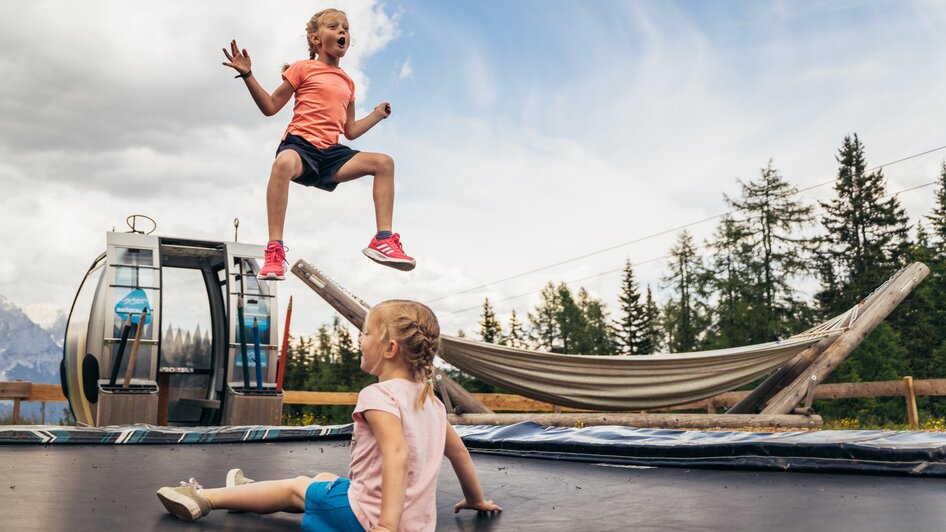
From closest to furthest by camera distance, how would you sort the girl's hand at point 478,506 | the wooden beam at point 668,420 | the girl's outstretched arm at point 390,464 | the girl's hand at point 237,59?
1. the girl's outstretched arm at point 390,464
2. the girl's hand at point 478,506
3. the girl's hand at point 237,59
4. the wooden beam at point 668,420

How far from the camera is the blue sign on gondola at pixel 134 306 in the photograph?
471 centimetres

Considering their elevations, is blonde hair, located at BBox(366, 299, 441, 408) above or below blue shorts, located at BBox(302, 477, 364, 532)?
above

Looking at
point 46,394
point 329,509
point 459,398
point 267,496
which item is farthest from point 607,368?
point 46,394

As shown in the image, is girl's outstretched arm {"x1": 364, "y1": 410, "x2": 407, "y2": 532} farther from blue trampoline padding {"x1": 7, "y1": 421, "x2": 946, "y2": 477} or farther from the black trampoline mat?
blue trampoline padding {"x1": 7, "y1": 421, "x2": 946, "y2": 477}

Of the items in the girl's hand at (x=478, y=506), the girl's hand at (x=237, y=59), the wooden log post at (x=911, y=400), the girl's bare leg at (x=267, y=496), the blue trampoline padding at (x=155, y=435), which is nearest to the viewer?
the girl's bare leg at (x=267, y=496)

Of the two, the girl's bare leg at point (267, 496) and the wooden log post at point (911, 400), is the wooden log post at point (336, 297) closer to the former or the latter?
the girl's bare leg at point (267, 496)

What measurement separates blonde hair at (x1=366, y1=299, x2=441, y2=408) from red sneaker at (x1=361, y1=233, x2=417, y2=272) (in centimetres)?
64

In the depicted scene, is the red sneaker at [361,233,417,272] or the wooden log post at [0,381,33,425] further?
the wooden log post at [0,381,33,425]

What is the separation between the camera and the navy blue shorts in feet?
6.61

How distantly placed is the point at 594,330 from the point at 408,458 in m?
24.8

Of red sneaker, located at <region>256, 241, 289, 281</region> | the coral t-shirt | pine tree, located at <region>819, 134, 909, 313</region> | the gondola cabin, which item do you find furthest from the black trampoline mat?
pine tree, located at <region>819, 134, 909, 313</region>

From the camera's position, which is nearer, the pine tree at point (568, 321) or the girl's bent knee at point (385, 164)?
the girl's bent knee at point (385, 164)

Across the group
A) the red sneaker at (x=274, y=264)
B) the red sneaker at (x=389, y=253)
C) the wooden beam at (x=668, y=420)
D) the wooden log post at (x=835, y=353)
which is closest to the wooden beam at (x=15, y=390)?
the wooden beam at (x=668, y=420)

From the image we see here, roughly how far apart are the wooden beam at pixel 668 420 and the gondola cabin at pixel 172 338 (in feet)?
4.51
